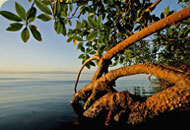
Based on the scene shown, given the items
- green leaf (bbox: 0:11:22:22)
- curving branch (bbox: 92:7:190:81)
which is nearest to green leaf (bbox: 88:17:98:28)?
green leaf (bbox: 0:11:22:22)

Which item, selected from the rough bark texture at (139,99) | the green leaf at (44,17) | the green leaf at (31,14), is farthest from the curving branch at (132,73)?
the green leaf at (31,14)

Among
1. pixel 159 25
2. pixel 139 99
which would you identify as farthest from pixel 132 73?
pixel 159 25

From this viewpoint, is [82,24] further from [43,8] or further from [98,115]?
[98,115]

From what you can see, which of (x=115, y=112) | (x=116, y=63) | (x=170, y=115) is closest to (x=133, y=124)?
(x=115, y=112)

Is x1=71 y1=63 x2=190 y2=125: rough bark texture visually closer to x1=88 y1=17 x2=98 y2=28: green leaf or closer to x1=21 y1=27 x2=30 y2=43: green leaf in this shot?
x1=88 y1=17 x2=98 y2=28: green leaf

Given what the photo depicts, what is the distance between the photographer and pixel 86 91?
289 centimetres

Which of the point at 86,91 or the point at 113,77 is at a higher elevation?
the point at 113,77

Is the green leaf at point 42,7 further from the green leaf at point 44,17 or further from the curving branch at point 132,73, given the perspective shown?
the curving branch at point 132,73

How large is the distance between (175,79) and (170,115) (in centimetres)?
62

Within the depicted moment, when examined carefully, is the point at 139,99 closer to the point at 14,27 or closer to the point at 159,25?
the point at 159,25

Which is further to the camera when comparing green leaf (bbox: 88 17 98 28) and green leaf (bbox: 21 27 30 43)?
green leaf (bbox: 88 17 98 28)

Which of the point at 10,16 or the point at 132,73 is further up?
the point at 10,16

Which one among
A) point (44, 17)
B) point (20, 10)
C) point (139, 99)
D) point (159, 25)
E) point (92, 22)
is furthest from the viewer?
point (139, 99)

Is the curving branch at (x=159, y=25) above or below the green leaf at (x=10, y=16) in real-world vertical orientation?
above
